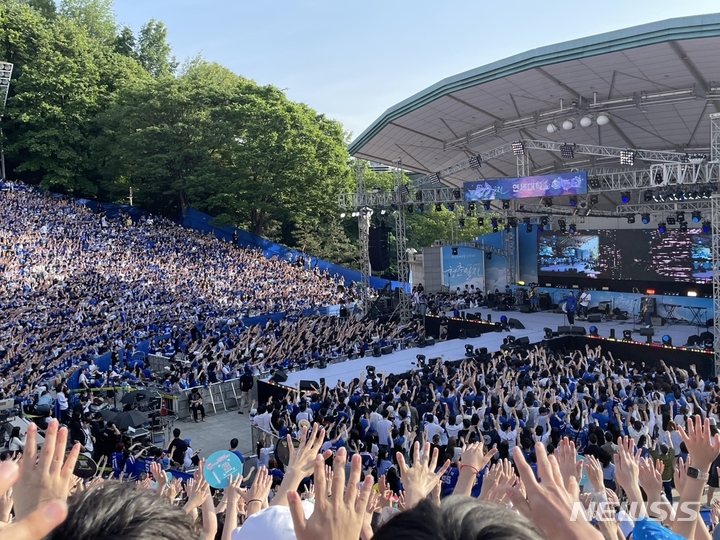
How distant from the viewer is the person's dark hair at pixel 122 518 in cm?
119

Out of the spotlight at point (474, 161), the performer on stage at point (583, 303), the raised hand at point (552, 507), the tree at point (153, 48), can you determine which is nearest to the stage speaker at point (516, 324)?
the performer on stage at point (583, 303)

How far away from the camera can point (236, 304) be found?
82.8 ft

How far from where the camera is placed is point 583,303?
87.3 feet

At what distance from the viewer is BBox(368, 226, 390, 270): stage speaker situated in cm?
2817

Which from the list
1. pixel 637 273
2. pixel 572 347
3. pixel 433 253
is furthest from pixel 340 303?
pixel 637 273

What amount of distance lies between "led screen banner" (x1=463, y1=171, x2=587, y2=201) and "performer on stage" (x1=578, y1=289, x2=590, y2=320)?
8.25 m

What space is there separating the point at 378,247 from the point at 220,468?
23379 mm

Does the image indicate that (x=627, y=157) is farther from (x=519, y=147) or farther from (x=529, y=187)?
(x=519, y=147)

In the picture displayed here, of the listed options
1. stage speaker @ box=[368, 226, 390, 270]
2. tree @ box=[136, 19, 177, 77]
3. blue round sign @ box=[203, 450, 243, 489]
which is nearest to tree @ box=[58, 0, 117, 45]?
tree @ box=[136, 19, 177, 77]

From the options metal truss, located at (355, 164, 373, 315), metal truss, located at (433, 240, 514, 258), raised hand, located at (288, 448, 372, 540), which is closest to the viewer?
raised hand, located at (288, 448, 372, 540)

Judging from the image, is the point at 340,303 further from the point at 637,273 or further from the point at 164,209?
the point at 164,209

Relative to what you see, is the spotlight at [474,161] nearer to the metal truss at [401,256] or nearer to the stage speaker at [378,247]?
the metal truss at [401,256]

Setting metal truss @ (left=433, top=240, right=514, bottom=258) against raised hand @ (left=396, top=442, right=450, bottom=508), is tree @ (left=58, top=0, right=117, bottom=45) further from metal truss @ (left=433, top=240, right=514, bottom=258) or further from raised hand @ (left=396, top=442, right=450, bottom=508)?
raised hand @ (left=396, top=442, right=450, bottom=508)

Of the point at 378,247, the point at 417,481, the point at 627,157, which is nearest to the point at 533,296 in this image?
the point at 378,247
